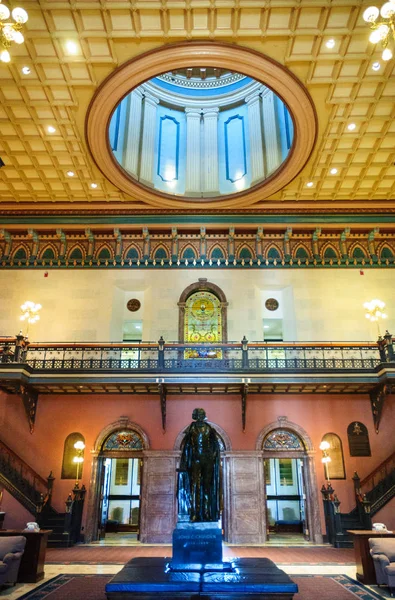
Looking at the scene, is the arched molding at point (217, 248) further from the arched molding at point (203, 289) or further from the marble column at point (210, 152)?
the marble column at point (210, 152)

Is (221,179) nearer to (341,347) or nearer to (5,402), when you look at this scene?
(341,347)

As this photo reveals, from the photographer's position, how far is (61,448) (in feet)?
40.5

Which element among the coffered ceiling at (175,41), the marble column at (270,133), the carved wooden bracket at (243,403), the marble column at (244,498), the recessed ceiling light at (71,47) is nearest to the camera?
the coffered ceiling at (175,41)

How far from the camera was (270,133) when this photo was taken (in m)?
15.1

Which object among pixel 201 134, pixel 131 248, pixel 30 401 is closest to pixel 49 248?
pixel 131 248

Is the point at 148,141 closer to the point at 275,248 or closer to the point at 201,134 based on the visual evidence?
the point at 201,134

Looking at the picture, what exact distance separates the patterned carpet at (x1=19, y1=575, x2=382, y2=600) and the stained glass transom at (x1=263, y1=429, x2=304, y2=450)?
5049 mm

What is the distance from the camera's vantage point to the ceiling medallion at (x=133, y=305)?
14703mm

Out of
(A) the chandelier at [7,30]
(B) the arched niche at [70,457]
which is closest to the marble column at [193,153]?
(B) the arched niche at [70,457]

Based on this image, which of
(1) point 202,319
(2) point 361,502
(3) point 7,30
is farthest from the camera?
(1) point 202,319

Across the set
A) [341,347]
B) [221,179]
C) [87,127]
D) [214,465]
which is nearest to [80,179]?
[87,127]

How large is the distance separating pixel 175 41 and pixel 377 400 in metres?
10.9

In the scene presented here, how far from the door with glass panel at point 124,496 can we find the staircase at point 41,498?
101 inches

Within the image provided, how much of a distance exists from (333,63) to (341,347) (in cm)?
763
